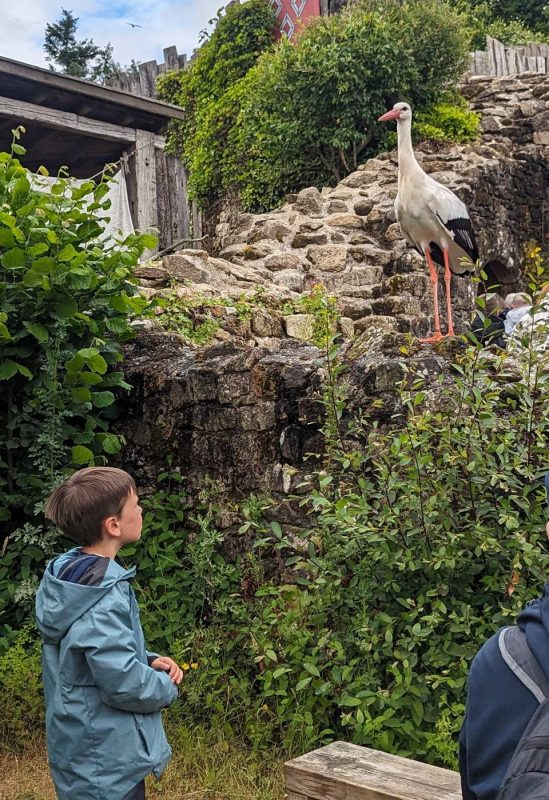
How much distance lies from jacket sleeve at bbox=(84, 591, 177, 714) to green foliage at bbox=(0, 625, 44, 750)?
6.23ft

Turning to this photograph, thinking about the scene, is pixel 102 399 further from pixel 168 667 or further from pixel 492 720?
pixel 492 720

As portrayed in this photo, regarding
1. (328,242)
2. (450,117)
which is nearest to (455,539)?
(328,242)

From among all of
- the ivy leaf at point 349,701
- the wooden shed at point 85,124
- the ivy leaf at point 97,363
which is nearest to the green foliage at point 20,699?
the ivy leaf at point 97,363

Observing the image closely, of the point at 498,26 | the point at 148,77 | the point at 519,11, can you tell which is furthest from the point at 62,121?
the point at 519,11

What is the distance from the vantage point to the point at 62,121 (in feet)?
32.2

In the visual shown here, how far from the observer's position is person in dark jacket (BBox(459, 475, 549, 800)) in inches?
55.6

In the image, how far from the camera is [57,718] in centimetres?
269

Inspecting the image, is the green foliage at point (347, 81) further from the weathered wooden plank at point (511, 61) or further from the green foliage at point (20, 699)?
the green foliage at point (20, 699)

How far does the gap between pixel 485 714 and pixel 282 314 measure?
6.24 meters

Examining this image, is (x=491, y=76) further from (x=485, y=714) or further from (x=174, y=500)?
(x=485, y=714)

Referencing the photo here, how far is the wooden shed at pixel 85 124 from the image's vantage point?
30.9 ft

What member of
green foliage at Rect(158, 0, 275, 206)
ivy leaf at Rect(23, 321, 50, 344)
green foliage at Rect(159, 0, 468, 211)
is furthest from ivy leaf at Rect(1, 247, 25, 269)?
green foliage at Rect(158, 0, 275, 206)

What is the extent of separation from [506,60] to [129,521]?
1489 cm

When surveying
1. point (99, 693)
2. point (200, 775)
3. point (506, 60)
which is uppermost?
point (506, 60)
